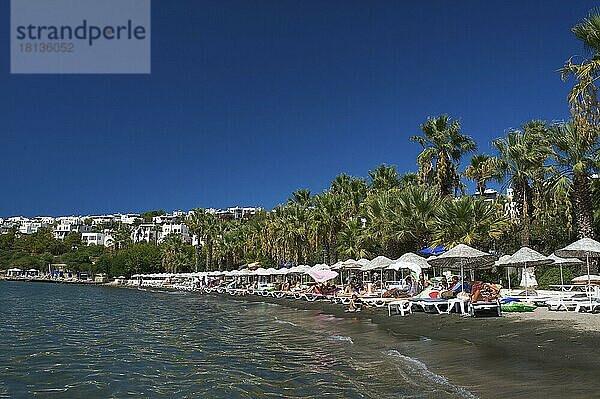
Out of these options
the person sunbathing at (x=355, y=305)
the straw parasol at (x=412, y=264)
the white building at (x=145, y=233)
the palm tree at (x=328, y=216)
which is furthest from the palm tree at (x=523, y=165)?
the white building at (x=145, y=233)

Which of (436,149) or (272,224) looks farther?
(272,224)

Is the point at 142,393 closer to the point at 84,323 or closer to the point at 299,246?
the point at 84,323

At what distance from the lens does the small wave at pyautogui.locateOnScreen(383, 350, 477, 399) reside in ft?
30.8

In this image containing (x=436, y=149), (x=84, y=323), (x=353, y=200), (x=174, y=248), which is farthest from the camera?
(x=174, y=248)

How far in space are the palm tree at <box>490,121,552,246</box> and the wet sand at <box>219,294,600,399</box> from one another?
517 inches

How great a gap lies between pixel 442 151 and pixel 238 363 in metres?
26.9

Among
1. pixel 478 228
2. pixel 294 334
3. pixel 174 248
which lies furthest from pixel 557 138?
pixel 174 248

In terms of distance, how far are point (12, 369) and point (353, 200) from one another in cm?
3572

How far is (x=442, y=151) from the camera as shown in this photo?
37.7 metres

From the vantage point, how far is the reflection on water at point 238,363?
10773mm

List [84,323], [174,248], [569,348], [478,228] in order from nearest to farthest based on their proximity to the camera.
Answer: [569,348] < [84,323] < [478,228] < [174,248]

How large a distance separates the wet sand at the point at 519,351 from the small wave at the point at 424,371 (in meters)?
0.18

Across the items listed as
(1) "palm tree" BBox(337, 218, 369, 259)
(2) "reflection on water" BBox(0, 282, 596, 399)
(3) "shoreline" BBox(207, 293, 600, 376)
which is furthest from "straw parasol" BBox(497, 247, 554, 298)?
(1) "palm tree" BBox(337, 218, 369, 259)

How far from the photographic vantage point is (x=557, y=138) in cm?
2858
